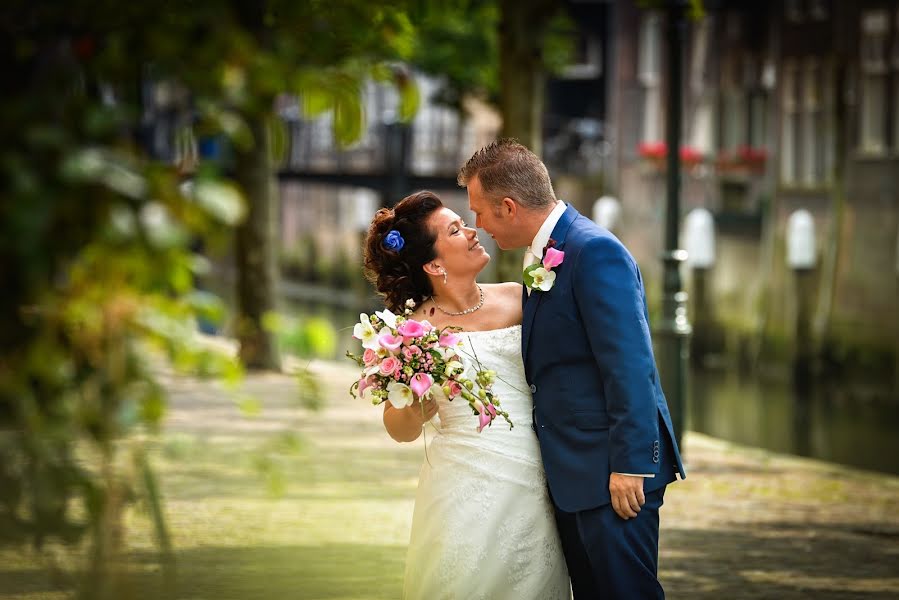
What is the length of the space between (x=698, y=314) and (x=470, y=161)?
29975 mm

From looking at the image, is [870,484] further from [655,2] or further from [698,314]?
[698,314]

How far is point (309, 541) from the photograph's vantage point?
293 inches

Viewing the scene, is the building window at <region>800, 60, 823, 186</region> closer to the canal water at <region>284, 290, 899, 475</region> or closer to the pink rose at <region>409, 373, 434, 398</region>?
the canal water at <region>284, 290, 899, 475</region>

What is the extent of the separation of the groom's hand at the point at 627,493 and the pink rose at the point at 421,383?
0.54 meters

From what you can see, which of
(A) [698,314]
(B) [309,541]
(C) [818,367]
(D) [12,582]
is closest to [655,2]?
(B) [309,541]

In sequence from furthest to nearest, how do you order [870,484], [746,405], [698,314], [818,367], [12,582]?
[698,314], [818,367], [746,405], [870,484], [12,582]

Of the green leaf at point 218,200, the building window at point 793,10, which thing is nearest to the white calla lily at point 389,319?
the green leaf at point 218,200

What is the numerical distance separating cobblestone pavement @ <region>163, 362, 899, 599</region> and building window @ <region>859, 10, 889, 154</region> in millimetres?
19569

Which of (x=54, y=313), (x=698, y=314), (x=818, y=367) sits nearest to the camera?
(x=54, y=313)

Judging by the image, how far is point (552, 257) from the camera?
4.28 metres

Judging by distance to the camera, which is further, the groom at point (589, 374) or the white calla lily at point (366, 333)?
the white calla lily at point (366, 333)

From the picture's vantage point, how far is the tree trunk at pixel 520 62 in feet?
42.7

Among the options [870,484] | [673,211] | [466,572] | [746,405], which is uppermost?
[673,211]

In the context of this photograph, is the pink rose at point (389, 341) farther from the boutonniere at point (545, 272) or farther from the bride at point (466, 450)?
the boutonniere at point (545, 272)
